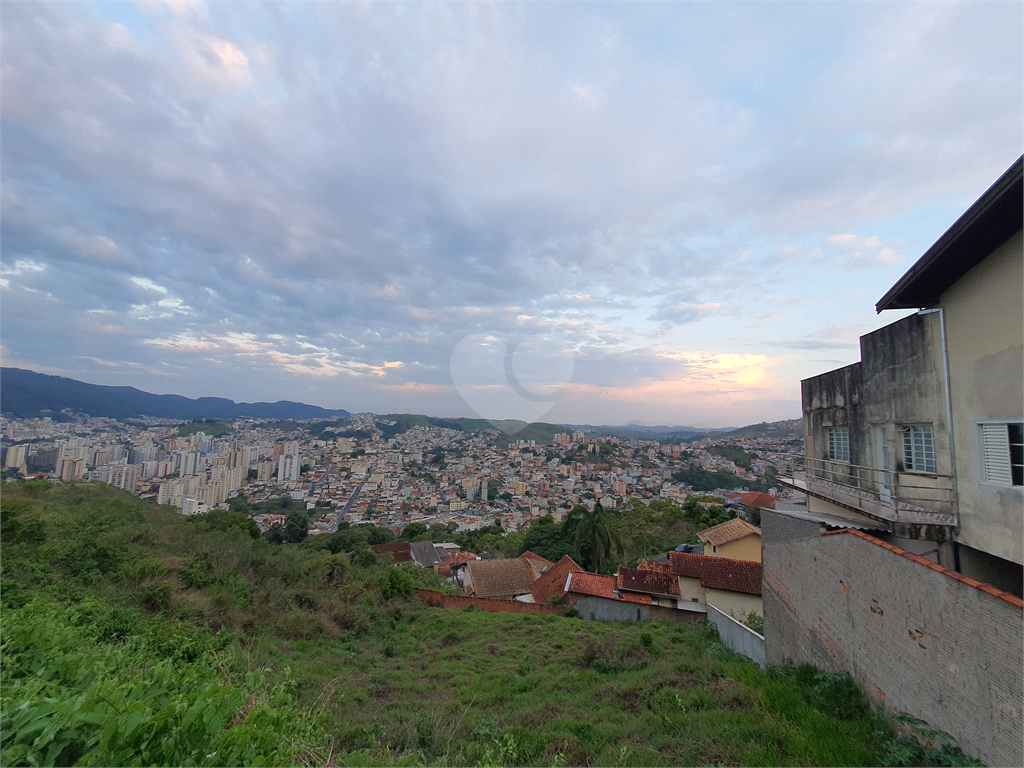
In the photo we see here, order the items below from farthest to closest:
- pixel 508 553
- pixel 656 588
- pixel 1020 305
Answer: pixel 508 553 → pixel 656 588 → pixel 1020 305

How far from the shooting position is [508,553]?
31359 mm

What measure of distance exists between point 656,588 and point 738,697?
11.3 metres

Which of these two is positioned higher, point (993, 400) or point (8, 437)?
point (993, 400)

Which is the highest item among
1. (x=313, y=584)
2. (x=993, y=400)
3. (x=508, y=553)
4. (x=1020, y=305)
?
(x=1020, y=305)

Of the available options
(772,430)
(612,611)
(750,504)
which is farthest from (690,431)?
(612,611)

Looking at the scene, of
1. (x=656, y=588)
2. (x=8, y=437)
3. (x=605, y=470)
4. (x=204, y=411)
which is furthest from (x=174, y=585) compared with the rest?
(x=204, y=411)

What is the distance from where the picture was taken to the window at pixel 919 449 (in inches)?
215

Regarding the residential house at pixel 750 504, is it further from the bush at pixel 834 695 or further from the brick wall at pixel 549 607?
the bush at pixel 834 695

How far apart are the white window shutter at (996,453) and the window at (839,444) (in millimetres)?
2937

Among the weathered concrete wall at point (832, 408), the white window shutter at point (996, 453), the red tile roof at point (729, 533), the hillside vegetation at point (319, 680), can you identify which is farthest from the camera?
the red tile roof at point (729, 533)

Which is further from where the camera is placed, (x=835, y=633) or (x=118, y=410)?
(x=118, y=410)

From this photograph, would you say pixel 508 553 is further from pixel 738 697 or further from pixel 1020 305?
pixel 1020 305

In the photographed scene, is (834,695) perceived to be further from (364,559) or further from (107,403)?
(107,403)

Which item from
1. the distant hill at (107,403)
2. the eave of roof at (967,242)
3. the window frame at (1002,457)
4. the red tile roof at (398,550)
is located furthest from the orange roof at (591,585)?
the distant hill at (107,403)
